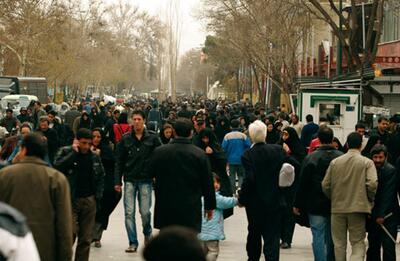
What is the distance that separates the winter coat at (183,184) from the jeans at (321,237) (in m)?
1.58

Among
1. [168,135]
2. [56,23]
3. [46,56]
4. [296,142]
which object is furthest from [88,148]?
[46,56]

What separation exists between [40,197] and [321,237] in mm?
3881

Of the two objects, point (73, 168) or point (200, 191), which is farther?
point (73, 168)

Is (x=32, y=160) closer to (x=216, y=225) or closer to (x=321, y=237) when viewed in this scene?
(x=216, y=225)

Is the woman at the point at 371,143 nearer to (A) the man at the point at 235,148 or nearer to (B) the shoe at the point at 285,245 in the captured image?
(B) the shoe at the point at 285,245

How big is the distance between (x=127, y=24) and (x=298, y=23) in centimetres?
7941

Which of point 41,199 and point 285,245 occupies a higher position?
point 41,199

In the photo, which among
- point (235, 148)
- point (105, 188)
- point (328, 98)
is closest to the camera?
point (105, 188)

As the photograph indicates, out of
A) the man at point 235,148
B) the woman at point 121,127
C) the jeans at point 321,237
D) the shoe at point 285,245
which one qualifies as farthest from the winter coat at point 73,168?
the woman at point 121,127

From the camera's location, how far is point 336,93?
26.8 meters

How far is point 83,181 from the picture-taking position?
1048cm

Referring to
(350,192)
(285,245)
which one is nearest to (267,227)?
A: (350,192)

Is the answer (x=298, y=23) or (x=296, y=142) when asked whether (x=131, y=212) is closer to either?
(x=296, y=142)

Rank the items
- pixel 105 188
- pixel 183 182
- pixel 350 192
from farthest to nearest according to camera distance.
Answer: pixel 105 188, pixel 350 192, pixel 183 182
